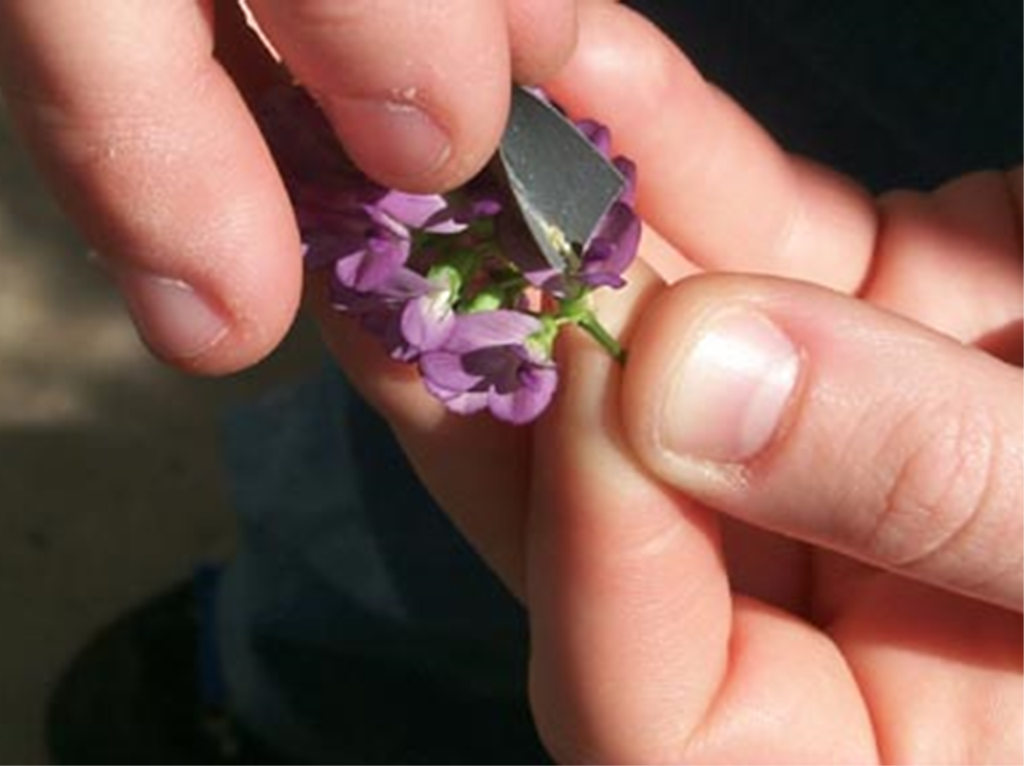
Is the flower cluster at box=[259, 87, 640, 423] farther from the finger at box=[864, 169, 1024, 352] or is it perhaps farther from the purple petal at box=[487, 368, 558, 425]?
the finger at box=[864, 169, 1024, 352]

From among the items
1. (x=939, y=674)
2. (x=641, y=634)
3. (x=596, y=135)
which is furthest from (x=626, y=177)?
(x=939, y=674)

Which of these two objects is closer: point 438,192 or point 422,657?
point 438,192

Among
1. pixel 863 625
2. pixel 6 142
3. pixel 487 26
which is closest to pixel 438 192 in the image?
pixel 487 26

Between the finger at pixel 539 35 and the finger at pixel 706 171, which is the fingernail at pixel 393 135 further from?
the finger at pixel 706 171

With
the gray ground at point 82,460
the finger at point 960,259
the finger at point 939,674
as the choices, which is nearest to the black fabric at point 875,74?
the finger at point 960,259

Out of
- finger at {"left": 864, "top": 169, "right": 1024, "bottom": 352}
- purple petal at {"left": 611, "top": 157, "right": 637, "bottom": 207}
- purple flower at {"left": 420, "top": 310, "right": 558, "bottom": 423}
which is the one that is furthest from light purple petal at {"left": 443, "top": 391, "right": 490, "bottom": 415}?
finger at {"left": 864, "top": 169, "right": 1024, "bottom": 352}

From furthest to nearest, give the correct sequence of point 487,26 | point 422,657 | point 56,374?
1. point 56,374
2. point 422,657
3. point 487,26

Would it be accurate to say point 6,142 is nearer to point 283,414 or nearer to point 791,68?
point 283,414
